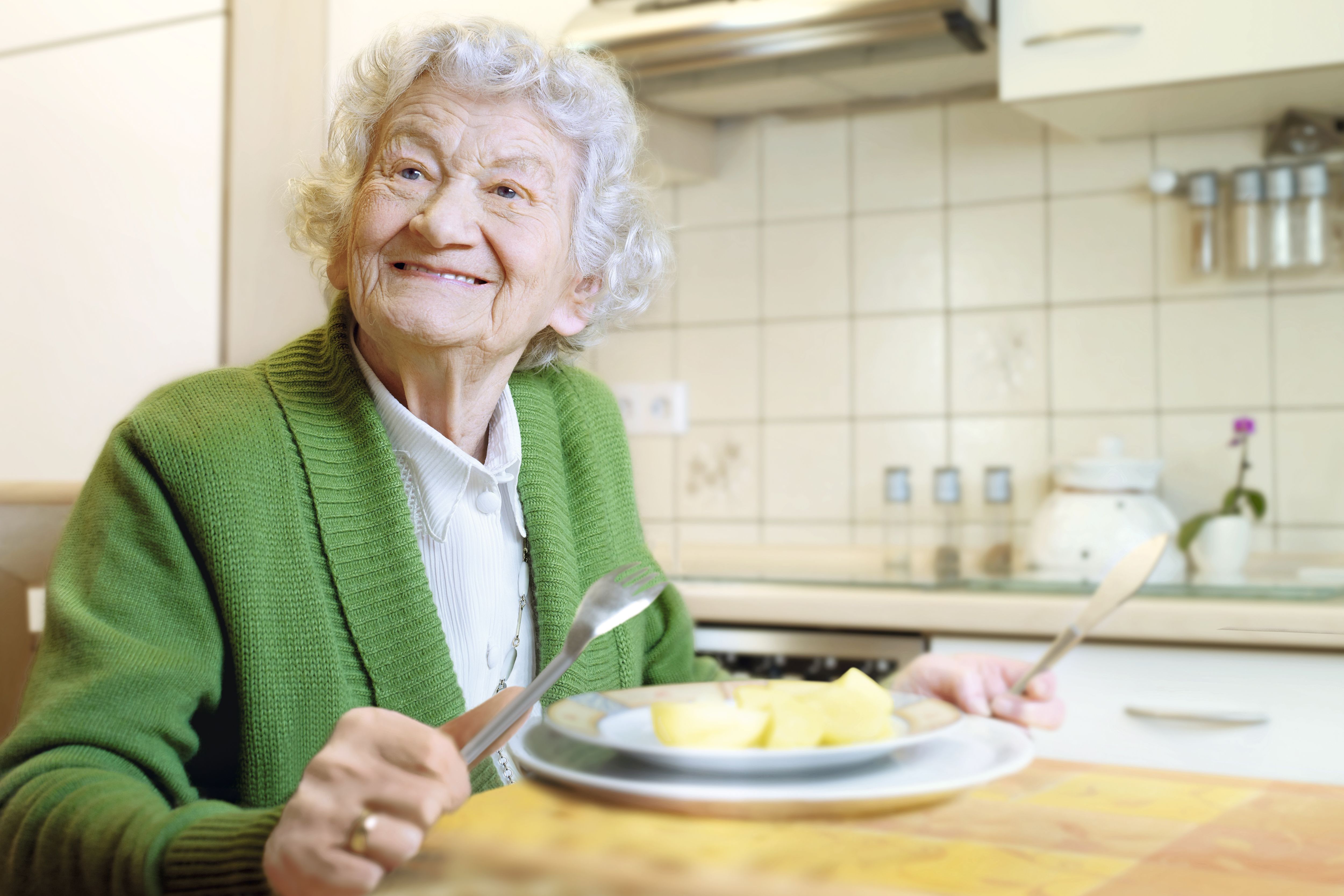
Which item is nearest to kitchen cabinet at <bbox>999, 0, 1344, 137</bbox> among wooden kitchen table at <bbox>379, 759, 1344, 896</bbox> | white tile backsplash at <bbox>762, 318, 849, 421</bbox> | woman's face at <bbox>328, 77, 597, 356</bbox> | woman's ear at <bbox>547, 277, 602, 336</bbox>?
white tile backsplash at <bbox>762, 318, 849, 421</bbox>

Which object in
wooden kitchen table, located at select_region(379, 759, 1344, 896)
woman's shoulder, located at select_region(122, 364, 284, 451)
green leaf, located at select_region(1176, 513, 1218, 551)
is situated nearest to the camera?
wooden kitchen table, located at select_region(379, 759, 1344, 896)

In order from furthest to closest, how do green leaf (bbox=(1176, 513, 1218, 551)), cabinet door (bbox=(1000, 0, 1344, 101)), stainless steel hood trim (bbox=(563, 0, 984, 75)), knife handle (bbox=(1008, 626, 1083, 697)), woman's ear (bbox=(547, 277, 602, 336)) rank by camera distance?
green leaf (bbox=(1176, 513, 1218, 551)) < stainless steel hood trim (bbox=(563, 0, 984, 75)) < cabinet door (bbox=(1000, 0, 1344, 101)) < woman's ear (bbox=(547, 277, 602, 336)) < knife handle (bbox=(1008, 626, 1083, 697))

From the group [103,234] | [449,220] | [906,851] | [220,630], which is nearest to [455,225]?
[449,220]

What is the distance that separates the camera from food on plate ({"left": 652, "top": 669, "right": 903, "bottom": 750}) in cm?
55

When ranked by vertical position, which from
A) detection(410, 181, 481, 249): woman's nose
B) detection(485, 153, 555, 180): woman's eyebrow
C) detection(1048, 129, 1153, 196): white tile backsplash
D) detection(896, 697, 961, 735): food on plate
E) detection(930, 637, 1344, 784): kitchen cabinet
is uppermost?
detection(1048, 129, 1153, 196): white tile backsplash

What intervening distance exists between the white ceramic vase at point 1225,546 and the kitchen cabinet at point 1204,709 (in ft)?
1.30

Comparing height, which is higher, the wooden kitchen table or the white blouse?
the white blouse

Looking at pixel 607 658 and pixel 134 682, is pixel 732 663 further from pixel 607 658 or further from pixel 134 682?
pixel 134 682

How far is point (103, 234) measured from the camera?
7.42 ft

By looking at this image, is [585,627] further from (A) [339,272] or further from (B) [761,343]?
(B) [761,343]

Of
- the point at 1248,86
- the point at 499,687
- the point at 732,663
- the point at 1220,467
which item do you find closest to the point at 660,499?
the point at 732,663

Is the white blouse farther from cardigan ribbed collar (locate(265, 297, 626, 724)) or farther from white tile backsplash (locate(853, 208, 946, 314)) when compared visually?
white tile backsplash (locate(853, 208, 946, 314))

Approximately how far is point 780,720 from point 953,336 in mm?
1693

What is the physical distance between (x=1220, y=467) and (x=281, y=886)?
1754mm
